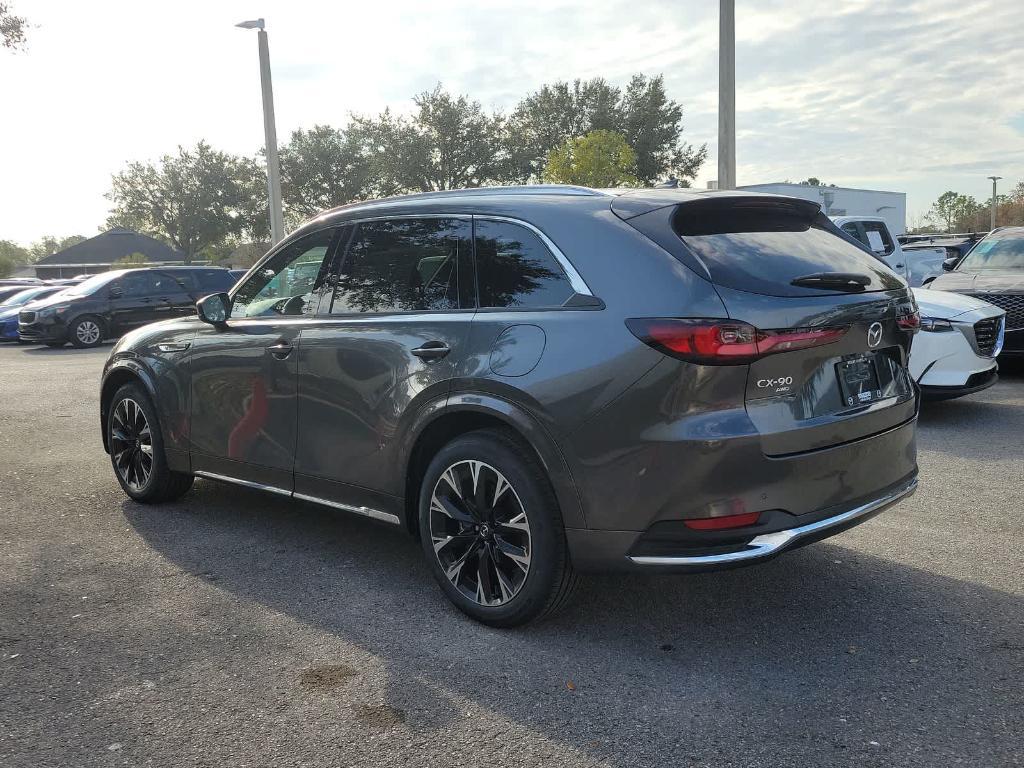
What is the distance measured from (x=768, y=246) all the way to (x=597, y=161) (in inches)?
1606

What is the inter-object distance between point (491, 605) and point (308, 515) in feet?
7.12

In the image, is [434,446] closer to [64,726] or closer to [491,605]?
[491,605]

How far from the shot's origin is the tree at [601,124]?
170 ft

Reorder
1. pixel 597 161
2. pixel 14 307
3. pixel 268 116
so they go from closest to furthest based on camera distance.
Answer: pixel 268 116, pixel 14 307, pixel 597 161

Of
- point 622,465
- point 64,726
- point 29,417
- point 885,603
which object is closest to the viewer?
point 64,726

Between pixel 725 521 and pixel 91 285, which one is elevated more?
pixel 91 285

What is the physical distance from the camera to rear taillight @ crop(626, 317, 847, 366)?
3115 millimetres

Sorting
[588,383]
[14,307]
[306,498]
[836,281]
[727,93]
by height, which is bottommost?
[306,498]

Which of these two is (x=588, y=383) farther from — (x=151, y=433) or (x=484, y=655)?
(x=151, y=433)

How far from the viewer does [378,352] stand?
13.4 feet

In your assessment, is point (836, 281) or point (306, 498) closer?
point (836, 281)

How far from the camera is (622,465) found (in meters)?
3.24

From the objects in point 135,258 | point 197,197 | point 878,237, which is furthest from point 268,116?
point 135,258

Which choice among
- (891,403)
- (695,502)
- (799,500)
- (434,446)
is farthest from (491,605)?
(891,403)
